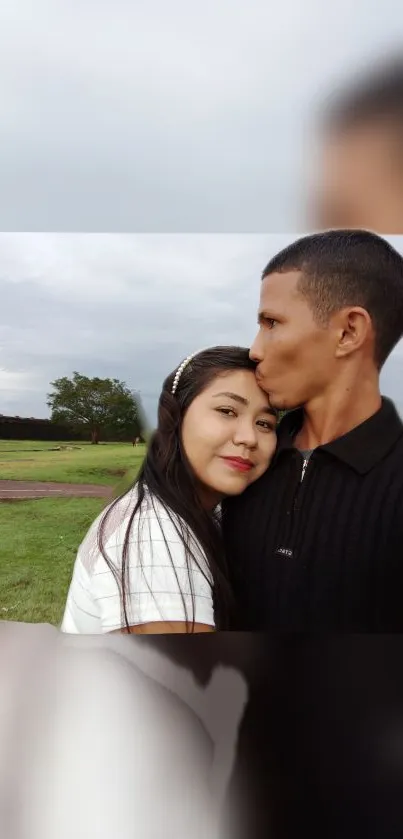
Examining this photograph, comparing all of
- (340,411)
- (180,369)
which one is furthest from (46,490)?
(340,411)

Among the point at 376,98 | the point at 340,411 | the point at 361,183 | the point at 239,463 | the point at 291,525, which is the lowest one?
the point at 291,525

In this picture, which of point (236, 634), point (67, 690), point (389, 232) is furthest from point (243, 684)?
point (389, 232)

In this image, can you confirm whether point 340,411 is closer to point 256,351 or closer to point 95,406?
point 256,351

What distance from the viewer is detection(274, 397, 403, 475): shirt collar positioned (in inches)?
45.9

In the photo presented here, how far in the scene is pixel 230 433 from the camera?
1.15 m

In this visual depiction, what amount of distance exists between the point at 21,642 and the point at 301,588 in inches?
21.2

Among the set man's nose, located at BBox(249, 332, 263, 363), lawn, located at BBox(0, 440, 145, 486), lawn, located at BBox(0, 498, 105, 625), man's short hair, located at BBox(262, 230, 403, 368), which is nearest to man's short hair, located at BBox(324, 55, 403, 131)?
man's short hair, located at BBox(262, 230, 403, 368)

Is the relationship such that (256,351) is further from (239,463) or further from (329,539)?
(329,539)

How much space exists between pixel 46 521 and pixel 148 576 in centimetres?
23

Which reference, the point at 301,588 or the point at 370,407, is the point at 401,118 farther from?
the point at 301,588

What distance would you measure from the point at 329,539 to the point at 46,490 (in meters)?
0.52

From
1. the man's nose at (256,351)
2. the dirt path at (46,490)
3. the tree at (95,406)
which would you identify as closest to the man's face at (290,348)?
the man's nose at (256,351)

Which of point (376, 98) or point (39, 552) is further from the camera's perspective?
point (39, 552)

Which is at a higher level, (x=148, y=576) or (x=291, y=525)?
(x=291, y=525)
